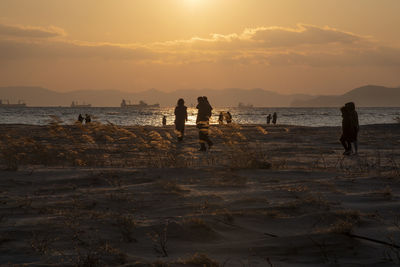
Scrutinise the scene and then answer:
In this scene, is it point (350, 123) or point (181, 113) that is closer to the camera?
point (350, 123)

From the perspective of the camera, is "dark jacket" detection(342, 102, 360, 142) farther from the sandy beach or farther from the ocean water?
the sandy beach

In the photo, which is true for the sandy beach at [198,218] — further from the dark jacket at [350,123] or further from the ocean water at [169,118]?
the ocean water at [169,118]

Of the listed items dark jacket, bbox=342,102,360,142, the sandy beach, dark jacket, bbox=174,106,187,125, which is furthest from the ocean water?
the sandy beach

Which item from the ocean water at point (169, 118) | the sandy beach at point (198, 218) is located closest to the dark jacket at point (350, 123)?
the ocean water at point (169, 118)

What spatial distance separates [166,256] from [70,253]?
0.78 meters

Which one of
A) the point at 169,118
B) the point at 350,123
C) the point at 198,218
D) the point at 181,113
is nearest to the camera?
the point at 198,218

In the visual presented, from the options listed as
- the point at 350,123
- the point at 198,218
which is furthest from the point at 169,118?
the point at 198,218

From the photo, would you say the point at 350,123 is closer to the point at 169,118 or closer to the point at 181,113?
the point at 181,113

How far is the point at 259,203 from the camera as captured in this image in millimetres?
5730

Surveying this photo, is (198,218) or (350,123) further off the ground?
(350,123)

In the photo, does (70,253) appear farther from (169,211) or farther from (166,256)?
(169,211)

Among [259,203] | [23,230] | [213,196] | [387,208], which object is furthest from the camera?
[213,196]

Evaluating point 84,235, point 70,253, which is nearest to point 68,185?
point 84,235

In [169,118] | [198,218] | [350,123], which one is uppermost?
[350,123]
